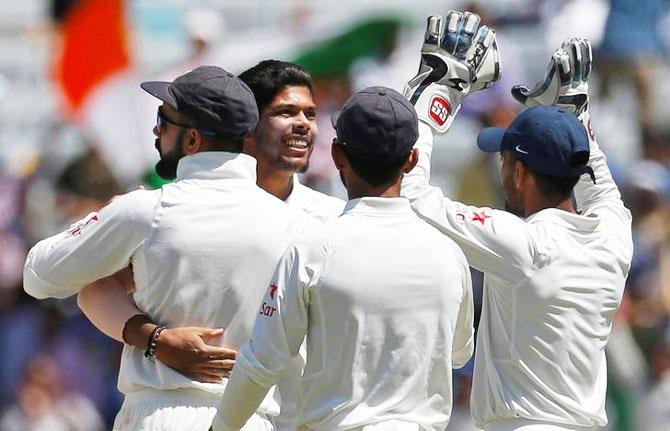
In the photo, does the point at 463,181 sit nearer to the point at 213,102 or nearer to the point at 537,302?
the point at 537,302

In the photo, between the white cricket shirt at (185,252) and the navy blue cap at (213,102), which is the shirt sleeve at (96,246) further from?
the navy blue cap at (213,102)

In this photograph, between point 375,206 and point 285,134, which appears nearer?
point 375,206

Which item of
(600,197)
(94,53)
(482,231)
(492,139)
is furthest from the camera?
(94,53)

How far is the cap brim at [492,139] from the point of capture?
577cm

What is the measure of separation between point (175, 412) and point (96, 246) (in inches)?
23.3

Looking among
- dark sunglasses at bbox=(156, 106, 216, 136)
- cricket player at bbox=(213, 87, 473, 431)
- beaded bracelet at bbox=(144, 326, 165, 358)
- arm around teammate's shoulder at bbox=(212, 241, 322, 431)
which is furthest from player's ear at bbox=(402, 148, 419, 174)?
beaded bracelet at bbox=(144, 326, 165, 358)

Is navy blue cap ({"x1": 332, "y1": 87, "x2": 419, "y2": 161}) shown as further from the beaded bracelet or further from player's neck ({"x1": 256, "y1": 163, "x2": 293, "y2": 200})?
player's neck ({"x1": 256, "y1": 163, "x2": 293, "y2": 200})

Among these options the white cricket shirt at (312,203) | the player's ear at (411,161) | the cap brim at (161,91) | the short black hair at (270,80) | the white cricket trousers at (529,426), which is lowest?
the white cricket trousers at (529,426)

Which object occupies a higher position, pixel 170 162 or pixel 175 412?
pixel 170 162

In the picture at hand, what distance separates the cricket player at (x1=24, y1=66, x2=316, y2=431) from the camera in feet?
17.1

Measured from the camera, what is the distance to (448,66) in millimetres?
5742

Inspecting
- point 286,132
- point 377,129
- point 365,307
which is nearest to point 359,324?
point 365,307

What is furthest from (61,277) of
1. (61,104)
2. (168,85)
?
(61,104)

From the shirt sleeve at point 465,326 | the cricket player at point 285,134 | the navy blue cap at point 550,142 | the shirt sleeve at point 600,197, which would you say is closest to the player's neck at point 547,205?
the navy blue cap at point 550,142
